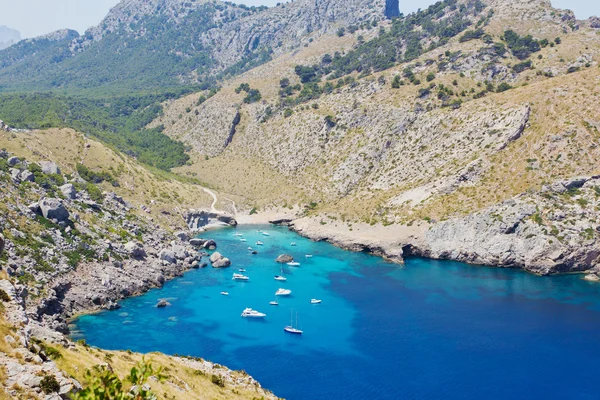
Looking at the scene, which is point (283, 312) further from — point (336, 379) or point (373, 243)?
point (373, 243)

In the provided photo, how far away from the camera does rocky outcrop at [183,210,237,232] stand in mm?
156000

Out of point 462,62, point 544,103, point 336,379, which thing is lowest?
point 336,379

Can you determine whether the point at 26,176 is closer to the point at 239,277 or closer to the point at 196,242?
the point at 196,242

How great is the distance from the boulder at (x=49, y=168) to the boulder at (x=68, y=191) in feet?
33.8

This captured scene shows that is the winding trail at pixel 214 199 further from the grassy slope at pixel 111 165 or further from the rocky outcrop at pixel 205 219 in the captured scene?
the rocky outcrop at pixel 205 219

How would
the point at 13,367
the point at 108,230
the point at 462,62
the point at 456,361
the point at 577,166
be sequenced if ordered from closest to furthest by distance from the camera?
the point at 13,367 → the point at 456,361 → the point at 108,230 → the point at 577,166 → the point at 462,62

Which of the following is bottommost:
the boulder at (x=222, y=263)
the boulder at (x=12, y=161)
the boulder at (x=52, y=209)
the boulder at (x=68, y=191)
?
the boulder at (x=222, y=263)

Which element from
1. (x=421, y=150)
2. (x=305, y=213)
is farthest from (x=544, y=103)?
(x=305, y=213)

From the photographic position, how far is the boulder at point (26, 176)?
108500 mm

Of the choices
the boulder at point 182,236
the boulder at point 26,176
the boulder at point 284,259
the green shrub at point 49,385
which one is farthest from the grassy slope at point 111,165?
the green shrub at point 49,385

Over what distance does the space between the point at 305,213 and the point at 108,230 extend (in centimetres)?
7026

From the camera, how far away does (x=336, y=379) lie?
7006 cm

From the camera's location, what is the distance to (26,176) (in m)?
109

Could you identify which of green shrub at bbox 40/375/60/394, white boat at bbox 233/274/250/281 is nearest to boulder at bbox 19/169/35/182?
white boat at bbox 233/274/250/281
